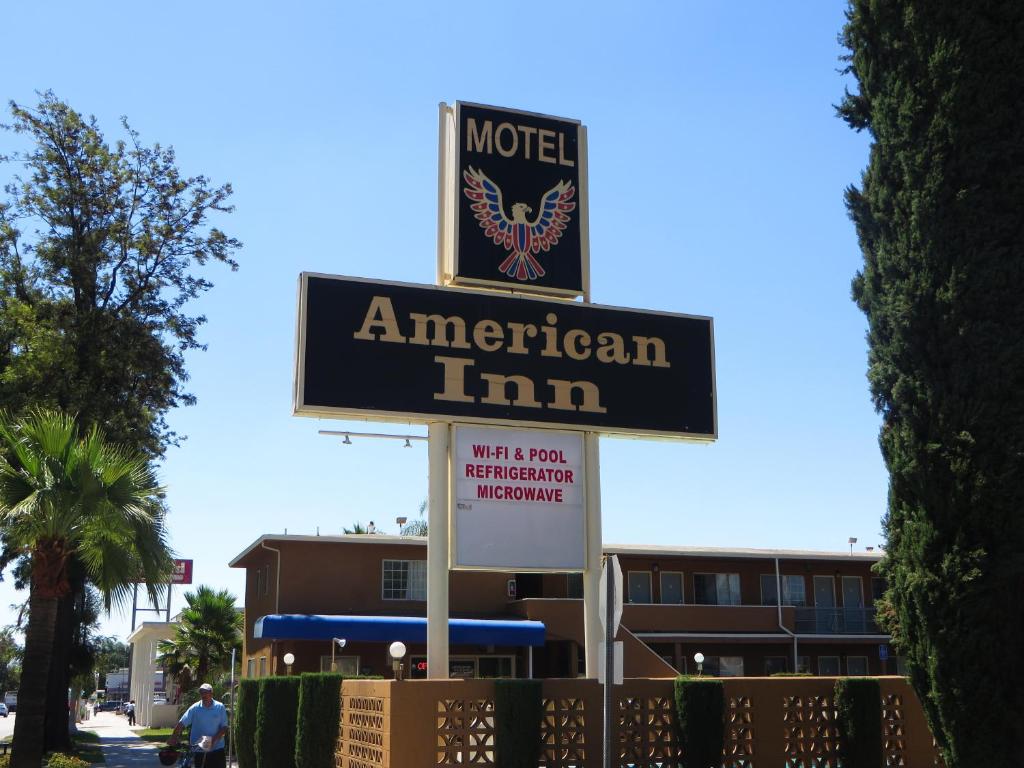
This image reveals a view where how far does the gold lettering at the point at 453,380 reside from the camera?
16.3 m

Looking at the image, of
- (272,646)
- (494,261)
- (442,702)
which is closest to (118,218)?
(272,646)

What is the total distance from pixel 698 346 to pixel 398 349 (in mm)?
5180

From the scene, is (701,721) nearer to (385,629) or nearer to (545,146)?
(545,146)

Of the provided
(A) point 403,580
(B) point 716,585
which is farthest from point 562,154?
(B) point 716,585

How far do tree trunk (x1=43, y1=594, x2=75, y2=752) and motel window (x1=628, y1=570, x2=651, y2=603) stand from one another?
713 inches

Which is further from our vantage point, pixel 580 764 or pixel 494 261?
pixel 494 261

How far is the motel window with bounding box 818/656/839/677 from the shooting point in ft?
→ 129

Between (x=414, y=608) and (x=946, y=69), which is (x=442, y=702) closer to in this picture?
(x=946, y=69)

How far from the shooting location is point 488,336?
16.7 meters

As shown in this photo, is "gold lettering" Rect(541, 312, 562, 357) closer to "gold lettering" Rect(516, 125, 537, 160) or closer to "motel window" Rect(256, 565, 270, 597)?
"gold lettering" Rect(516, 125, 537, 160)

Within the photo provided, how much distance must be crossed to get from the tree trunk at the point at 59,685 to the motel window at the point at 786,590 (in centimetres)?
2340

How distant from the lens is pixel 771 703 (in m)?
15.0

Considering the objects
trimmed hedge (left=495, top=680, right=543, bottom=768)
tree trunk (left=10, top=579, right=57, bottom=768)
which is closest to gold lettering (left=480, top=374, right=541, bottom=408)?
trimmed hedge (left=495, top=680, right=543, bottom=768)

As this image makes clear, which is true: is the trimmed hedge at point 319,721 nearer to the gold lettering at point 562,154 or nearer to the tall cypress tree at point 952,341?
the tall cypress tree at point 952,341
